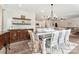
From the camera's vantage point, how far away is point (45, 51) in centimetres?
206

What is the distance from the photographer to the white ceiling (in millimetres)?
2010

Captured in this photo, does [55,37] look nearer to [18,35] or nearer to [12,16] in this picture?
[18,35]

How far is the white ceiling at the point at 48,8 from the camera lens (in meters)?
2.01

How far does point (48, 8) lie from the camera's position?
2029 millimetres

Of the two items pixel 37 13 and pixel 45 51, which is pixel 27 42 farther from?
pixel 37 13

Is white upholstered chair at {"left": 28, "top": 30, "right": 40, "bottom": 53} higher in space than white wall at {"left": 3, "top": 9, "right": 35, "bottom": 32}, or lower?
lower

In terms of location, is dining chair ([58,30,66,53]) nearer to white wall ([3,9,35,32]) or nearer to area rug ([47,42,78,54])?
area rug ([47,42,78,54])

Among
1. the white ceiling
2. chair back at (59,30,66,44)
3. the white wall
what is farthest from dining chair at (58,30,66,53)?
the white wall

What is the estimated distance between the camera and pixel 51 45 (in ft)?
6.65
